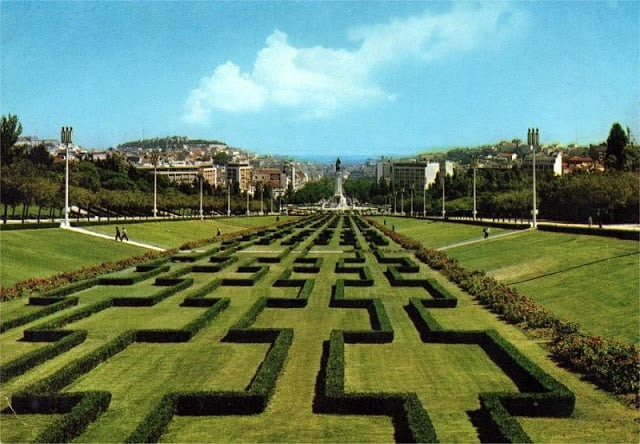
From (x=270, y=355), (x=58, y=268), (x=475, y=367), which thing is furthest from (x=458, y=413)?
(x=58, y=268)

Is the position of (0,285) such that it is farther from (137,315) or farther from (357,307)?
(357,307)

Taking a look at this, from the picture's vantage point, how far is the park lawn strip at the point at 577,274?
18.1 meters

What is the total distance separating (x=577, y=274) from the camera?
24.5 m

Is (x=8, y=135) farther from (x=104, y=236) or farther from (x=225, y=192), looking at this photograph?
(x=225, y=192)

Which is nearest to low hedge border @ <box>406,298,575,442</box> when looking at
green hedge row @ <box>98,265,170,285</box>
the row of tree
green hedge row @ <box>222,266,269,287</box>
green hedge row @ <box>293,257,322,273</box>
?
green hedge row @ <box>222,266,269,287</box>

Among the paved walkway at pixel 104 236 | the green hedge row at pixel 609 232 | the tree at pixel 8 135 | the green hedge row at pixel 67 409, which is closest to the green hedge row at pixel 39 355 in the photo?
the green hedge row at pixel 67 409

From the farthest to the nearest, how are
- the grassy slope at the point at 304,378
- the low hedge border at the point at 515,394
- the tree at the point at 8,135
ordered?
the tree at the point at 8,135, the grassy slope at the point at 304,378, the low hedge border at the point at 515,394

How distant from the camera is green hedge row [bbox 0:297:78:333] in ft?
60.6

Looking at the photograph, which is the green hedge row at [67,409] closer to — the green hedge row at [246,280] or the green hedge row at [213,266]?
the green hedge row at [246,280]

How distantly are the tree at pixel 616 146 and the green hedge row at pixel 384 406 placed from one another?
79.9 metres

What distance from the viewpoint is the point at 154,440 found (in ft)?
33.4

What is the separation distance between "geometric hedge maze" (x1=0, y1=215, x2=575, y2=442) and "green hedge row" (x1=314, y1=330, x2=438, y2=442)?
2cm

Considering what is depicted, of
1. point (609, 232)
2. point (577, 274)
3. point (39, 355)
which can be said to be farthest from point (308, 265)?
point (39, 355)

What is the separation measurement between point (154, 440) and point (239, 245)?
1426 inches
